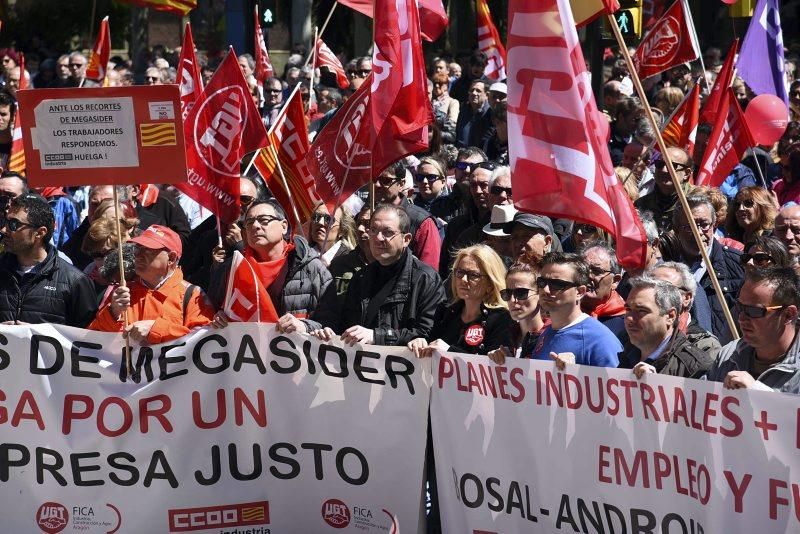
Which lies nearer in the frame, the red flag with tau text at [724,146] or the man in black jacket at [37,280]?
the man in black jacket at [37,280]

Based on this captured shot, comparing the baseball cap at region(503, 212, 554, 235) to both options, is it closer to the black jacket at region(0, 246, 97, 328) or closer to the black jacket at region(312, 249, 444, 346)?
the black jacket at region(312, 249, 444, 346)

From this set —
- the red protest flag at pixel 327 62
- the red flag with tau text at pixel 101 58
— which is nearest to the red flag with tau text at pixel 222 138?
the red flag with tau text at pixel 101 58

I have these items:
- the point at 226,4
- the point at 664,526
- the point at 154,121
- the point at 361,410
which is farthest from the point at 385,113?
the point at 226,4

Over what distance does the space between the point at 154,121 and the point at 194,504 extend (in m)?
1.79

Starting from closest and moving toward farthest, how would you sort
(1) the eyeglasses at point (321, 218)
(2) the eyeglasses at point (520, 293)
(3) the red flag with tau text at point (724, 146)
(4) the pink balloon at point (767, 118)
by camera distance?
1. (2) the eyeglasses at point (520, 293)
2. (1) the eyeglasses at point (321, 218)
3. (3) the red flag with tau text at point (724, 146)
4. (4) the pink balloon at point (767, 118)

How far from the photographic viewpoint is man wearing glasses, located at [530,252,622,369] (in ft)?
19.0

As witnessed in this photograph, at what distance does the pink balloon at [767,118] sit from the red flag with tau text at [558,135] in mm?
4826

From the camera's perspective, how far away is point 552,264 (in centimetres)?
585

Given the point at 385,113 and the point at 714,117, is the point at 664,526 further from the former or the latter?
the point at 714,117

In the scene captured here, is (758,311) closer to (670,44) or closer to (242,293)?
(242,293)

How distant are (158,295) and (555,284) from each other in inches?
81.7

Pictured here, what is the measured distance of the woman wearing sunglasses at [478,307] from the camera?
20.3 ft

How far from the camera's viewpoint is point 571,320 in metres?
5.84

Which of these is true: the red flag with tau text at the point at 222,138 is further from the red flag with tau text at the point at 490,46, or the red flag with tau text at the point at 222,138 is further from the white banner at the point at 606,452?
the red flag with tau text at the point at 490,46
